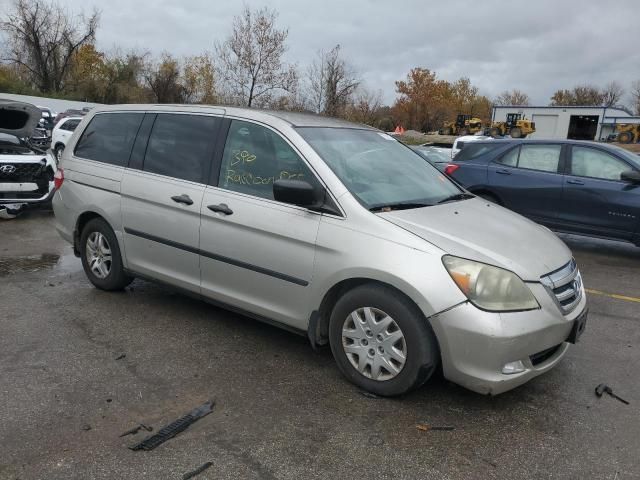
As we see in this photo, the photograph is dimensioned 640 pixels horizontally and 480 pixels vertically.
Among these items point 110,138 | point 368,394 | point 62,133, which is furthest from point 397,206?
point 62,133

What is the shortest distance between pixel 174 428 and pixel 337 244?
4.59ft

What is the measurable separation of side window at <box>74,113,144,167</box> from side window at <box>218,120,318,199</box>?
3.98ft

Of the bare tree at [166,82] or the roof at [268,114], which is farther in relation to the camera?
the bare tree at [166,82]

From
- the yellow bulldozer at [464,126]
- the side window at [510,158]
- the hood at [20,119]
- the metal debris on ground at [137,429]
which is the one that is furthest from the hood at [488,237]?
the yellow bulldozer at [464,126]

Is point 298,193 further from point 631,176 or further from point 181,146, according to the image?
point 631,176

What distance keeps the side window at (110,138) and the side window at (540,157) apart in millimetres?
5746

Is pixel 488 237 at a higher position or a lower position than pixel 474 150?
lower

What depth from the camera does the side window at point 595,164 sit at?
24.6 ft

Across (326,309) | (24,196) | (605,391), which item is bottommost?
(605,391)

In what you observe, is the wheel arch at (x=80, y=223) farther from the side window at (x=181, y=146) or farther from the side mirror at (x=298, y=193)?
the side mirror at (x=298, y=193)

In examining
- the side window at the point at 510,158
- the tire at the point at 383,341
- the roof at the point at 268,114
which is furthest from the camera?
the side window at the point at 510,158

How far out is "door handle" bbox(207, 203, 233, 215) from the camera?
390cm

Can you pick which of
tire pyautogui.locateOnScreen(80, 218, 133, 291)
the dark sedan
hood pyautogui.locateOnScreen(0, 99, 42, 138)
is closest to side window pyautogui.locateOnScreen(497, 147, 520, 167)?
the dark sedan

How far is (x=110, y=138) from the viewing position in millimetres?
5047
